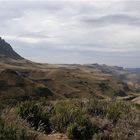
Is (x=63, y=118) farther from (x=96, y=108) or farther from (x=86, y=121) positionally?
(x=96, y=108)

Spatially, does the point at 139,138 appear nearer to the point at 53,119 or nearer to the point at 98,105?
the point at 53,119

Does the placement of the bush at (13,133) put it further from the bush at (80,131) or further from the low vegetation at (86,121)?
the bush at (80,131)

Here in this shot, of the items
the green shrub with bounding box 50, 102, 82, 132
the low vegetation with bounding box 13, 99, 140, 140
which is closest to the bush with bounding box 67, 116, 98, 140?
the low vegetation with bounding box 13, 99, 140, 140

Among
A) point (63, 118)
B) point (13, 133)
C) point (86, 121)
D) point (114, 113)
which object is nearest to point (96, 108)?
point (114, 113)

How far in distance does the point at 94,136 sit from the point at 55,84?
84168 mm

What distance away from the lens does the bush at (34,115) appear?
40.6ft

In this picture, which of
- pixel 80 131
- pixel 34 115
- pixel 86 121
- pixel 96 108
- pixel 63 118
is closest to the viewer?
pixel 80 131

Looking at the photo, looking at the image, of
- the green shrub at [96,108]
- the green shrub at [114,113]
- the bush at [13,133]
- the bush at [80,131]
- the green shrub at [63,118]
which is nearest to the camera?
the bush at [13,133]

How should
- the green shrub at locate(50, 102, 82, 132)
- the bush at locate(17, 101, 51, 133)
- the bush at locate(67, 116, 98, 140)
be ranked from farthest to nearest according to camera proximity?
the bush at locate(17, 101, 51, 133) < the green shrub at locate(50, 102, 82, 132) < the bush at locate(67, 116, 98, 140)

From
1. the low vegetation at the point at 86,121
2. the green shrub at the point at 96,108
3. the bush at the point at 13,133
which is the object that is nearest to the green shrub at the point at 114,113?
the low vegetation at the point at 86,121

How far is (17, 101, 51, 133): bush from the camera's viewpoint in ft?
40.6

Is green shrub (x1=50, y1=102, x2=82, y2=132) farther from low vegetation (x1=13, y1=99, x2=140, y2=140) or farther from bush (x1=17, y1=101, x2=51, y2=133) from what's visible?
bush (x1=17, y1=101, x2=51, y2=133)

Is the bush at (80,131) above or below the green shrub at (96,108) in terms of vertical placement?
below

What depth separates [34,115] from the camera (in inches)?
499
